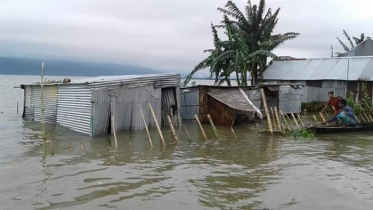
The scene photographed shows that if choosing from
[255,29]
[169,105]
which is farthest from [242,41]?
[169,105]

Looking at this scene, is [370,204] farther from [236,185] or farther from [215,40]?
[215,40]

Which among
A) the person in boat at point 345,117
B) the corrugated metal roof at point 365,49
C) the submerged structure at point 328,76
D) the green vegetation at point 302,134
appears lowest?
the green vegetation at point 302,134

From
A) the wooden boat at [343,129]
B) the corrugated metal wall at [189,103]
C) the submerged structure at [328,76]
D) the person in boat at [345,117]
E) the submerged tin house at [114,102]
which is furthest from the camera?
the submerged structure at [328,76]

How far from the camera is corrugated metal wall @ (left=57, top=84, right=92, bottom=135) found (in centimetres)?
1357

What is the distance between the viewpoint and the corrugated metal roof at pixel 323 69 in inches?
896

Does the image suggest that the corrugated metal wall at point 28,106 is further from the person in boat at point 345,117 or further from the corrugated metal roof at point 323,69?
the corrugated metal roof at point 323,69

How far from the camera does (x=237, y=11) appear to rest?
2431 centimetres

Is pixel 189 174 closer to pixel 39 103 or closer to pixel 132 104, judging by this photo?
pixel 132 104

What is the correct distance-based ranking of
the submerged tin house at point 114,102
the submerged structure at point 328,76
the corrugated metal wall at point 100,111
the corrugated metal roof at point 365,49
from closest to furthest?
the corrugated metal wall at point 100,111 < the submerged tin house at point 114,102 < the submerged structure at point 328,76 < the corrugated metal roof at point 365,49

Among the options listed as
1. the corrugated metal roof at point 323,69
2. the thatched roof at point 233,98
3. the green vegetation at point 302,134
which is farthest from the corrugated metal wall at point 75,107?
the corrugated metal roof at point 323,69

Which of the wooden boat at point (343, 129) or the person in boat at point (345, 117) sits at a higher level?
the person in boat at point (345, 117)

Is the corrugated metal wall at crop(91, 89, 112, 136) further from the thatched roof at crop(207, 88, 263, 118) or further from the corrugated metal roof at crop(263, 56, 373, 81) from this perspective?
the corrugated metal roof at crop(263, 56, 373, 81)

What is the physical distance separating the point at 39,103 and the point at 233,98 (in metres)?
10.4

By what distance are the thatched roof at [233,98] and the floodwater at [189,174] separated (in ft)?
9.27
